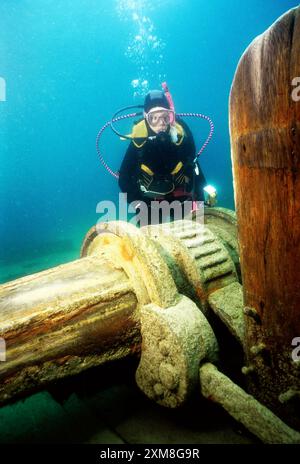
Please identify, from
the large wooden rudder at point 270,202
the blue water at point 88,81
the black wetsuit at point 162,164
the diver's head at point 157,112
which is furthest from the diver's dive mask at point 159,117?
the blue water at point 88,81

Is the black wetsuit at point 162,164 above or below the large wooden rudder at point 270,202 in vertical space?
above

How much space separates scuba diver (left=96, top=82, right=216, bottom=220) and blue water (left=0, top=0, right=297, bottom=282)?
37.4 metres

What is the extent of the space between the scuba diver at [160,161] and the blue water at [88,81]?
123ft

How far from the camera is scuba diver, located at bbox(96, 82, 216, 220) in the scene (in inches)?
174

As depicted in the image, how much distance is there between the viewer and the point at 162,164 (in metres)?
4.44

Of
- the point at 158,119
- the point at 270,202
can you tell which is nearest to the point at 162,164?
the point at 158,119

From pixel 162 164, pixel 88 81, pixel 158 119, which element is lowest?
pixel 162 164

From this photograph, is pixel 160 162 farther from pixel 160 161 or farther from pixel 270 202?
pixel 270 202

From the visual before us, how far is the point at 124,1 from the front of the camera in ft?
155

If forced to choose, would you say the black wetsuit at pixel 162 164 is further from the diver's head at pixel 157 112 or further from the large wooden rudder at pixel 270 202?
the large wooden rudder at pixel 270 202

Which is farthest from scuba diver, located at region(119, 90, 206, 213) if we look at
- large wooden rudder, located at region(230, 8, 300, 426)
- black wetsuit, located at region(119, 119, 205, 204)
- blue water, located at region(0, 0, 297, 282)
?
blue water, located at region(0, 0, 297, 282)

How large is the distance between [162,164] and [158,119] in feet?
2.53

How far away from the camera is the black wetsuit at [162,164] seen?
4426 millimetres

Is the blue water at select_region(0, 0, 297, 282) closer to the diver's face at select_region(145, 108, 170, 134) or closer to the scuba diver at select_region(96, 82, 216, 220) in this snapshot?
the scuba diver at select_region(96, 82, 216, 220)
